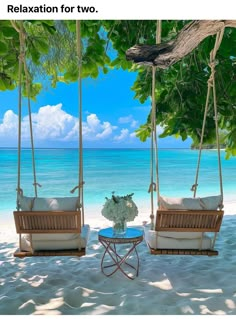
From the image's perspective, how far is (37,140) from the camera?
1136 inches

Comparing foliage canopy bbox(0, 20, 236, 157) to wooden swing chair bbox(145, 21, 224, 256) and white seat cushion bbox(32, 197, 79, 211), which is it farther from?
white seat cushion bbox(32, 197, 79, 211)

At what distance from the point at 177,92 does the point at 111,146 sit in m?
26.7

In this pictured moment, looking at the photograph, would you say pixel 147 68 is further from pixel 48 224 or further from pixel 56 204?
pixel 48 224

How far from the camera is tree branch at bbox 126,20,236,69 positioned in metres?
2.06

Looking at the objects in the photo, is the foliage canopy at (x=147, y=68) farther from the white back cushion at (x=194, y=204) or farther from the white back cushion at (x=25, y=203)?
the white back cushion at (x=25, y=203)

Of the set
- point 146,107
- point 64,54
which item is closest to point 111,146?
point 146,107
